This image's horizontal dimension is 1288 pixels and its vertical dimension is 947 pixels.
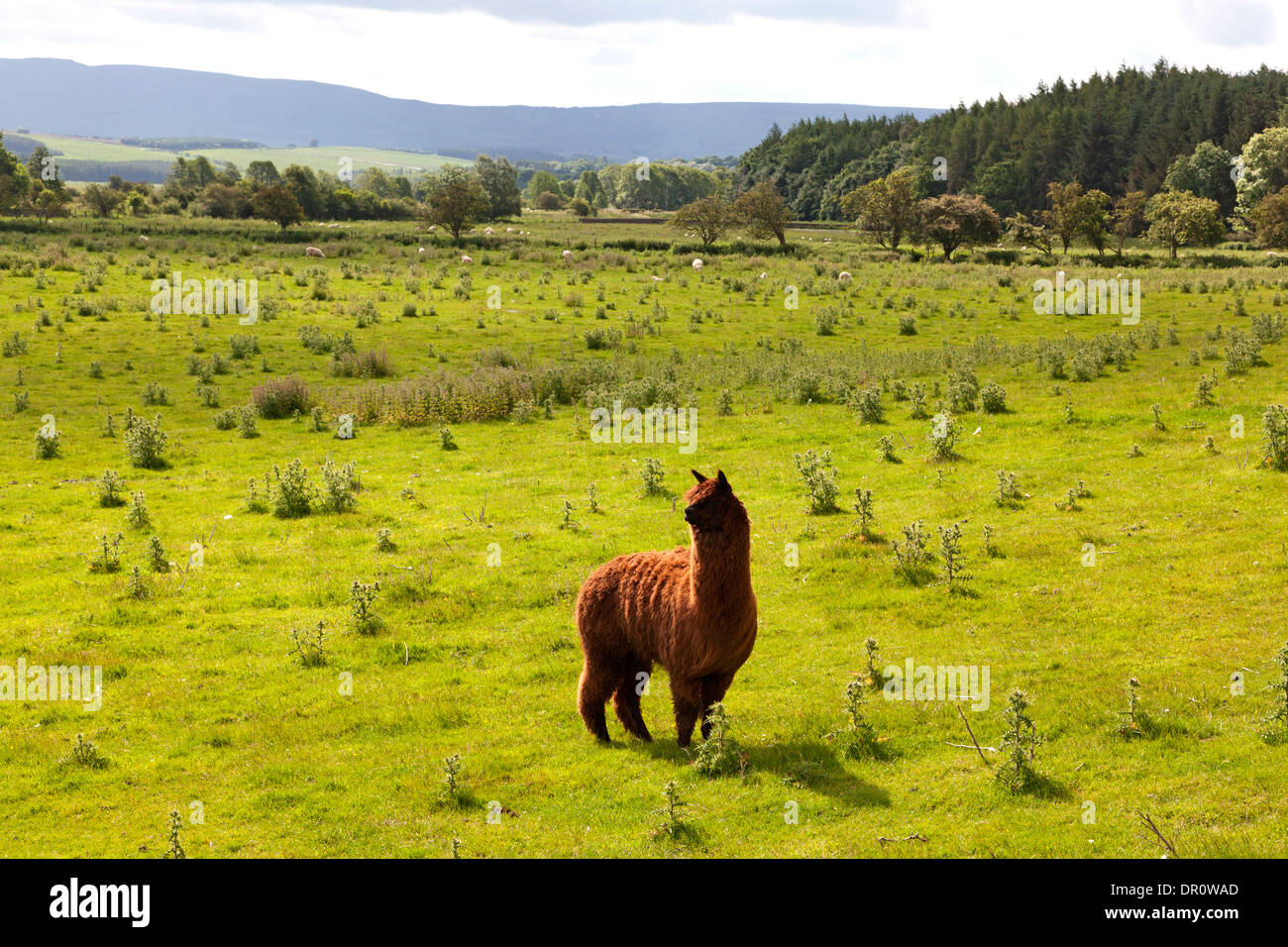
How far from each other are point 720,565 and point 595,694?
2.49m

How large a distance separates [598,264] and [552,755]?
57.3 m

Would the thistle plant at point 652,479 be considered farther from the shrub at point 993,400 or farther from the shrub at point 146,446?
the shrub at point 146,446

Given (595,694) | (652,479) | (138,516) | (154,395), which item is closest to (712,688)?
(595,694)

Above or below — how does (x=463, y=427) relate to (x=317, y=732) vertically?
above

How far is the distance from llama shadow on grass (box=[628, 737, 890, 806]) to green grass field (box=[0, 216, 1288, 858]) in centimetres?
5

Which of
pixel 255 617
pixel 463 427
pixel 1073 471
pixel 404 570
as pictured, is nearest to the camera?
pixel 255 617

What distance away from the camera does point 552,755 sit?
1051cm

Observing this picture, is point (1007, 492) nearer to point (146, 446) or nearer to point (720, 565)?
point (720, 565)

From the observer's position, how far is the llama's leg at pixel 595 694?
34.3 feet

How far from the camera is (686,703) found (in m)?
9.99

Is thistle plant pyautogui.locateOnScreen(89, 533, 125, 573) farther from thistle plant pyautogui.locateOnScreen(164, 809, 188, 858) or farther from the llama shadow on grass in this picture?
the llama shadow on grass

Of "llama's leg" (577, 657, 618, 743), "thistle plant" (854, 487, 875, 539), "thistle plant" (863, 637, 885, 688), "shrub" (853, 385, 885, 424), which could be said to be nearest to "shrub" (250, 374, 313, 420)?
"shrub" (853, 385, 885, 424)

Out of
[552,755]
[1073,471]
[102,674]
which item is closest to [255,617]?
[102,674]
